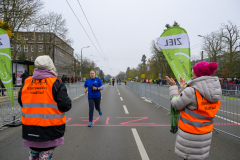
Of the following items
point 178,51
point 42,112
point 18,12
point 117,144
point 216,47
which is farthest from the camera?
point 216,47

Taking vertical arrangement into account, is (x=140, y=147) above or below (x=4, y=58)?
below

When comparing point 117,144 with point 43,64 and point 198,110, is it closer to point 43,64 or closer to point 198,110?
point 198,110

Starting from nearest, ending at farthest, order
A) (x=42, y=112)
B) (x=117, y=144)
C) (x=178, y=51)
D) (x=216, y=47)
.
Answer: (x=42, y=112)
(x=117, y=144)
(x=178, y=51)
(x=216, y=47)

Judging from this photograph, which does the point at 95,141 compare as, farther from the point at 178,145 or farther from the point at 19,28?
the point at 19,28

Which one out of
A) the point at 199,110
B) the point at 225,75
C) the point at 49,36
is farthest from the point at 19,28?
the point at 225,75

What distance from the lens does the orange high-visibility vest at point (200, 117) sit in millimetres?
2135

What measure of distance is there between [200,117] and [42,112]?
6.14 ft

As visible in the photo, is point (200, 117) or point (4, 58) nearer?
point (200, 117)

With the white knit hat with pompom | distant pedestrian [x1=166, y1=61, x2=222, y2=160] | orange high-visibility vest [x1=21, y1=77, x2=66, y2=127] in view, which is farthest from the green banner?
orange high-visibility vest [x1=21, y1=77, x2=66, y2=127]

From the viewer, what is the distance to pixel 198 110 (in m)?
2.16

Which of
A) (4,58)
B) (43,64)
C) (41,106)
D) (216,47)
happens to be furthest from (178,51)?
(216,47)

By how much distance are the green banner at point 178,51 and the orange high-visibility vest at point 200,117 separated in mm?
2418

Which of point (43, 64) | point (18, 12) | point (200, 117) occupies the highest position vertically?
point (18, 12)

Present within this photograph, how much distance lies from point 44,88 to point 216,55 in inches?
1463
